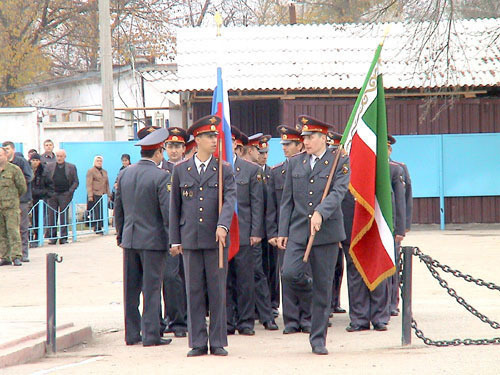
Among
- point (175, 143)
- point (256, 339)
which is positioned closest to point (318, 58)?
point (175, 143)

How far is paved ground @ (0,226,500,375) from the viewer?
743cm

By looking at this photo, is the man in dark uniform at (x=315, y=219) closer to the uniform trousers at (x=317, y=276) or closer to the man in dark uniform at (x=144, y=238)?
the uniform trousers at (x=317, y=276)

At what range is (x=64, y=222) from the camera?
2022cm

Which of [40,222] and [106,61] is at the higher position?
[106,61]

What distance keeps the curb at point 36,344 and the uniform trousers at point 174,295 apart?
84 centimetres

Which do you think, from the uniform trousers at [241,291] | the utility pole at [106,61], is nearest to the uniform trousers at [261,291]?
the uniform trousers at [241,291]

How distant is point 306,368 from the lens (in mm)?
7328

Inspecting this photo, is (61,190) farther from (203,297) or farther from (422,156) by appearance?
(203,297)

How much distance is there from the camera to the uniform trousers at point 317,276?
8.04 meters

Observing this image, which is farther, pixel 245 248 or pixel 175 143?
pixel 175 143

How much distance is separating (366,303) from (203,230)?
7.63 ft

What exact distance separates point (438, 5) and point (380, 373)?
11.5 m

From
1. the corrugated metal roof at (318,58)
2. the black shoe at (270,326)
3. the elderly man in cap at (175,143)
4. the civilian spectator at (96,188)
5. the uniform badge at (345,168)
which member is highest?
the corrugated metal roof at (318,58)

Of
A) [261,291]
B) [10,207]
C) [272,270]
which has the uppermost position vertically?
[10,207]
